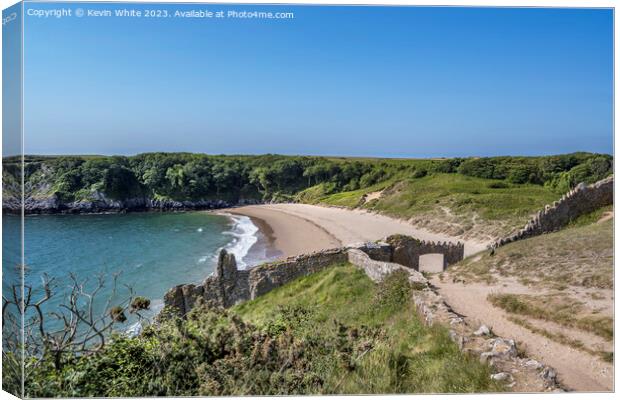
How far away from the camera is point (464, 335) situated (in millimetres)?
6227

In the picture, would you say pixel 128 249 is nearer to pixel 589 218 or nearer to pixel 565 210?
pixel 565 210

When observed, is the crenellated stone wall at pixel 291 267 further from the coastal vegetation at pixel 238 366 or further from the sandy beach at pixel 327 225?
the coastal vegetation at pixel 238 366

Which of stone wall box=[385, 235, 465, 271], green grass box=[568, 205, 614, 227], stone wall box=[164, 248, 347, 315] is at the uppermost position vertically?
green grass box=[568, 205, 614, 227]

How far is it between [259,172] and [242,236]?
2.71 meters

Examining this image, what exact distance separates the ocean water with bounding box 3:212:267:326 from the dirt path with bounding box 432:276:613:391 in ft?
15.2

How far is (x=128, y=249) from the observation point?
34.2 feet

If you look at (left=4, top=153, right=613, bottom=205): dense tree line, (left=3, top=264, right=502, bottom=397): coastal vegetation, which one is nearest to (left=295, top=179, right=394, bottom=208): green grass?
(left=4, top=153, right=613, bottom=205): dense tree line

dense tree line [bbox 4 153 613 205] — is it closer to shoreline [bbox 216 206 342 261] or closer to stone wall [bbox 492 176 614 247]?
stone wall [bbox 492 176 614 247]

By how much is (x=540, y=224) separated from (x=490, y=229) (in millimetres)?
1035

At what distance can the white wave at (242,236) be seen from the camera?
11.7 meters

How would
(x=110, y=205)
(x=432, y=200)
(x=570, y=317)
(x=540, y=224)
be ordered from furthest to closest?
(x=540, y=224) → (x=432, y=200) → (x=110, y=205) → (x=570, y=317)

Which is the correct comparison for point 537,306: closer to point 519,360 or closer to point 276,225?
point 519,360

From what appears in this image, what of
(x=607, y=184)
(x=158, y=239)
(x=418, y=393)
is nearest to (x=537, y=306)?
(x=418, y=393)

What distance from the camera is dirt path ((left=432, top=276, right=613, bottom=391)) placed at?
566 centimetres
